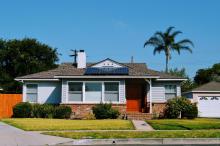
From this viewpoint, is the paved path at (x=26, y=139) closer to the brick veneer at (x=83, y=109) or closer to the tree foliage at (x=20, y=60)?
the brick veneer at (x=83, y=109)

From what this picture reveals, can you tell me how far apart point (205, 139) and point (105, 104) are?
522 inches

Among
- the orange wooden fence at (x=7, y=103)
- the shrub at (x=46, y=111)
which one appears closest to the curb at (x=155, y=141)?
the shrub at (x=46, y=111)

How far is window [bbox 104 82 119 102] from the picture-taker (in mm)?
31891

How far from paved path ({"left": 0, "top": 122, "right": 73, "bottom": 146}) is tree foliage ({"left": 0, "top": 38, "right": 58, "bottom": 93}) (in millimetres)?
41022

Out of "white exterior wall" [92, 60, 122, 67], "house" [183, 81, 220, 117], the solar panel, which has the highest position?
"white exterior wall" [92, 60, 122, 67]

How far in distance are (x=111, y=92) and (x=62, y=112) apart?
12.8 feet

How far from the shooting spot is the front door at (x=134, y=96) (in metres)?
33.8

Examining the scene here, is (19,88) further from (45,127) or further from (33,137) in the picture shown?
(33,137)

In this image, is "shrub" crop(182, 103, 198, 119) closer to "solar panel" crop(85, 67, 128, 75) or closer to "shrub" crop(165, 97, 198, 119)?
"shrub" crop(165, 97, 198, 119)

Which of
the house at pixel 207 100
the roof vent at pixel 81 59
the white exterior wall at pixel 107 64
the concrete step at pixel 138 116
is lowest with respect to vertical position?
the concrete step at pixel 138 116

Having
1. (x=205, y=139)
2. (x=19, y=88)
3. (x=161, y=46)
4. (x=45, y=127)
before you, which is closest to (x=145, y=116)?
(x=45, y=127)

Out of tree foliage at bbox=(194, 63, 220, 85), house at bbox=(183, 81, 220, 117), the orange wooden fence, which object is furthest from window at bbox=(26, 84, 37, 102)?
tree foliage at bbox=(194, 63, 220, 85)

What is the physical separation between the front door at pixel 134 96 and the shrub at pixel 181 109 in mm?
3159

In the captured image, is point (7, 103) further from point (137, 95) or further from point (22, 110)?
point (137, 95)
